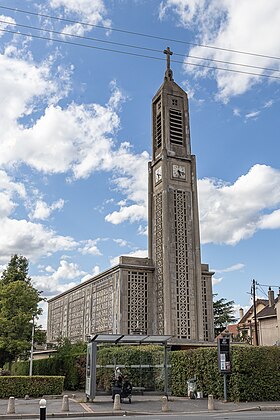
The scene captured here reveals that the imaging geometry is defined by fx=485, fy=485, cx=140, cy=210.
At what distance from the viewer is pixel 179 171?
50.2 m

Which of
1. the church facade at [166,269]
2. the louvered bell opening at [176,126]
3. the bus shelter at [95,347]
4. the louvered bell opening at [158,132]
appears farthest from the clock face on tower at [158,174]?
the bus shelter at [95,347]

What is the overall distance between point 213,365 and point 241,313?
167 ft

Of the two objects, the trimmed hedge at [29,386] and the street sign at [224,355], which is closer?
the street sign at [224,355]

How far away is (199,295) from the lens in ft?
155

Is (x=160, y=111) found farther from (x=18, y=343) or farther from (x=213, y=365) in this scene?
(x=213, y=365)

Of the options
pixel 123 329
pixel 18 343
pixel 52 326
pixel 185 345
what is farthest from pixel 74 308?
pixel 18 343

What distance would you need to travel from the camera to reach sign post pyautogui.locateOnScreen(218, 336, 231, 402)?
2083 centimetres

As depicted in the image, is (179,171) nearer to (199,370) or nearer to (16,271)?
(16,271)

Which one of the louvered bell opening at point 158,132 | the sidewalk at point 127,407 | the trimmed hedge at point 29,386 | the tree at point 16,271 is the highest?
the louvered bell opening at point 158,132

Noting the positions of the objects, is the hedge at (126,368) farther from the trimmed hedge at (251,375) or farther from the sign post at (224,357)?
the sign post at (224,357)

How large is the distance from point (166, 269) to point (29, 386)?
77.7 feet

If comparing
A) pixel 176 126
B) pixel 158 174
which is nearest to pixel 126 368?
pixel 158 174

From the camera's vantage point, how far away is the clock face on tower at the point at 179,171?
164 ft

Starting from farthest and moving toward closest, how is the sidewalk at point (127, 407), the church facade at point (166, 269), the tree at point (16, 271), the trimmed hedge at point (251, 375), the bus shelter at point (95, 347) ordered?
1. the church facade at point (166, 269)
2. the tree at point (16, 271)
3. the bus shelter at point (95, 347)
4. the trimmed hedge at point (251, 375)
5. the sidewalk at point (127, 407)
